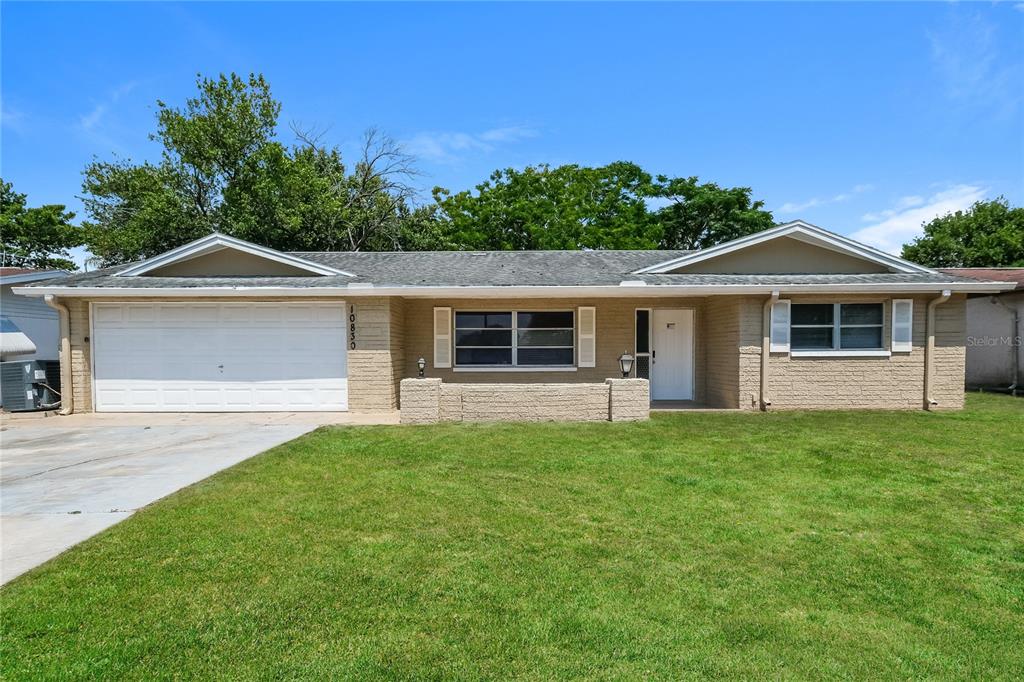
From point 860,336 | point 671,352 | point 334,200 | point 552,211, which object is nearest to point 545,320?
point 671,352

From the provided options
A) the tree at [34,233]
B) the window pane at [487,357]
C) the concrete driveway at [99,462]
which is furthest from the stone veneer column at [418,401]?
the tree at [34,233]

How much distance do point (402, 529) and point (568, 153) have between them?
99.1 feet

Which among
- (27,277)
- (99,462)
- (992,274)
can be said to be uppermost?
(992,274)

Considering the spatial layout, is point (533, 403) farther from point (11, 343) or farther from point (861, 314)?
point (861, 314)

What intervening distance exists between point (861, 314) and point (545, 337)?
6806mm

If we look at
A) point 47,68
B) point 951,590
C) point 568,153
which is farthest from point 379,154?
point 951,590

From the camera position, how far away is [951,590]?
3293mm

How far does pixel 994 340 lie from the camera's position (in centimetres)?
1511

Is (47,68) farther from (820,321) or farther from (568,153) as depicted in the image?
(568,153)

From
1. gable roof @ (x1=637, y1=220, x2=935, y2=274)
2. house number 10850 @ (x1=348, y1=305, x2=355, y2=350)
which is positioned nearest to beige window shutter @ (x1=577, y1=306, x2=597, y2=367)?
gable roof @ (x1=637, y1=220, x2=935, y2=274)

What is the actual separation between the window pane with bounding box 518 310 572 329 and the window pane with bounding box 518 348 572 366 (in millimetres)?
553

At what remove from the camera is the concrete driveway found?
14.3 ft

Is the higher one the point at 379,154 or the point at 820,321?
the point at 379,154
